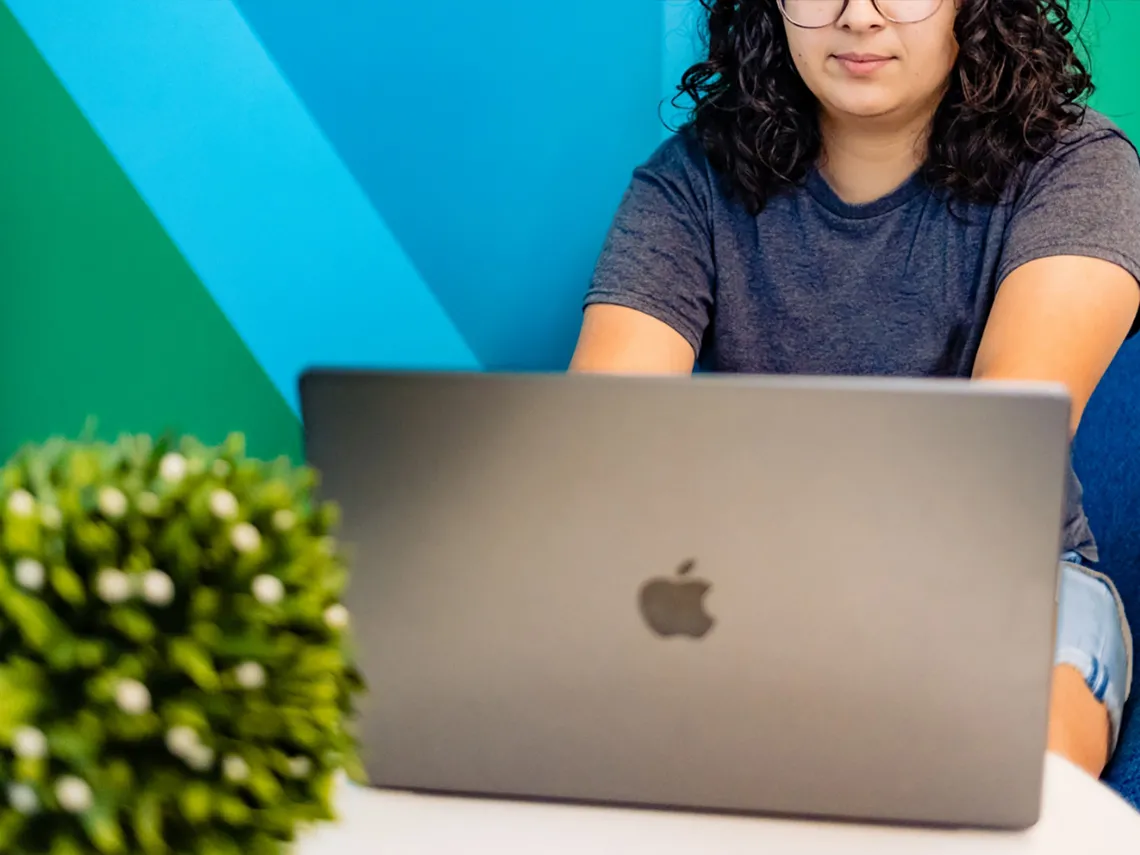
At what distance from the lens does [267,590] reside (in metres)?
0.43

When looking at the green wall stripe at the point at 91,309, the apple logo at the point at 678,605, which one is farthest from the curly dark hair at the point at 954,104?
the apple logo at the point at 678,605

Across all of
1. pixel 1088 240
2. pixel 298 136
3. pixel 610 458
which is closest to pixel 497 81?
pixel 298 136

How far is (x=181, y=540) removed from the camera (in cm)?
43

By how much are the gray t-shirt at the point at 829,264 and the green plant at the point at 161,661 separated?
0.89m

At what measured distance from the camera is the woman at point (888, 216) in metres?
1.12

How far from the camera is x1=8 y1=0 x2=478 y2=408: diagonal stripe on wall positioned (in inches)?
57.6

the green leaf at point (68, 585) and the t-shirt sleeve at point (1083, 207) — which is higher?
the t-shirt sleeve at point (1083, 207)

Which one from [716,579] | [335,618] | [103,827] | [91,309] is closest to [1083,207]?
[716,579]

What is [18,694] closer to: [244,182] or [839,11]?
[839,11]

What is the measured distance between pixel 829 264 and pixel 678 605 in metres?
0.82

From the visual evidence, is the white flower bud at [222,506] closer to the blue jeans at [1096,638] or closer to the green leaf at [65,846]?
the green leaf at [65,846]

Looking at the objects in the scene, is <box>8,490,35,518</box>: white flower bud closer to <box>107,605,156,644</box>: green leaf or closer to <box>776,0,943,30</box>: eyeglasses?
<box>107,605,156,644</box>: green leaf

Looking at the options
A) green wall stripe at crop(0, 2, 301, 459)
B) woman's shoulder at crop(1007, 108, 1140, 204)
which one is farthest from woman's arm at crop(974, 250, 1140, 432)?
green wall stripe at crop(0, 2, 301, 459)

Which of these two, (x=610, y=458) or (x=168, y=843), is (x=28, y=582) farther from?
(x=610, y=458)
